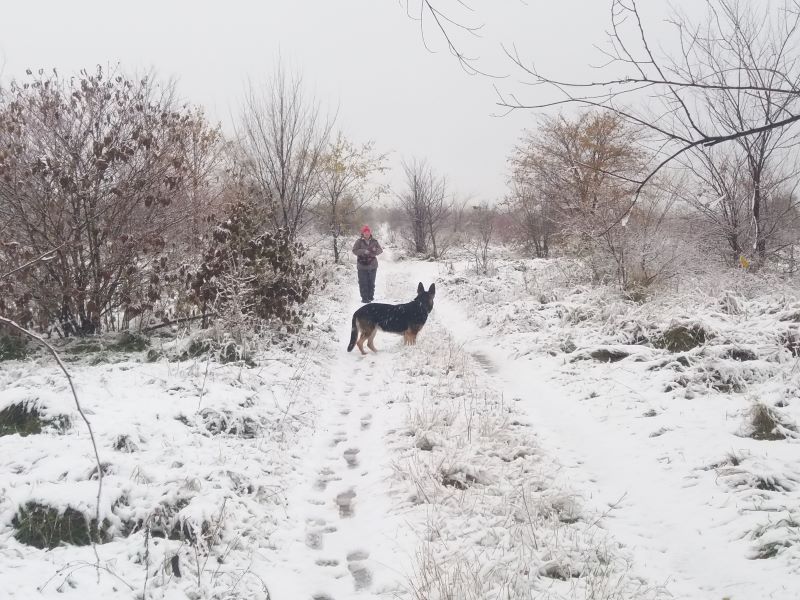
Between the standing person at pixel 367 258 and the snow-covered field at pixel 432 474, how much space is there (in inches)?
220

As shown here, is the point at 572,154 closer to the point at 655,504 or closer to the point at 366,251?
the point at 366,251

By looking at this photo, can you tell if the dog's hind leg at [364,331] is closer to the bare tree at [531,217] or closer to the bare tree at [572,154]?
the bare tree at [572,154]

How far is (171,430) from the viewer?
4328mm

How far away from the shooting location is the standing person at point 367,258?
1248 centimetres

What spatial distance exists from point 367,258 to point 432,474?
9.01 meters

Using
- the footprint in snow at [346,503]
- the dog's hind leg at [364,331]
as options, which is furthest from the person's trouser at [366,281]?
the footprint in snow at [346,503]

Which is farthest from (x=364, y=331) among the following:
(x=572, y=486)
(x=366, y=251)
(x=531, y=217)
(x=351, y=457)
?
(x=531, y=217)

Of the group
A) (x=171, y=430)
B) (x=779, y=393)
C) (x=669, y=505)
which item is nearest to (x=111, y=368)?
(x=171, y=430)

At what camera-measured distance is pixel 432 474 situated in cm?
407

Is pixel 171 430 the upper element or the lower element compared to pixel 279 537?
upper

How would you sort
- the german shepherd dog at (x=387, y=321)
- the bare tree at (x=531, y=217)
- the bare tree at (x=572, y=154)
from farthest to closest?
the bare tree at (x=531, y=217) < the bare tree at (x=572, y=154) < the german shepherd dog at (x=387, y=321)

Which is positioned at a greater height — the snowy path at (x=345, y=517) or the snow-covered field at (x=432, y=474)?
the snow-covered field at (x=432, y=474)

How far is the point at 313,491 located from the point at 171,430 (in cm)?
137

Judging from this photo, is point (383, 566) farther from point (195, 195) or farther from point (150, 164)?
point (195, 195)
